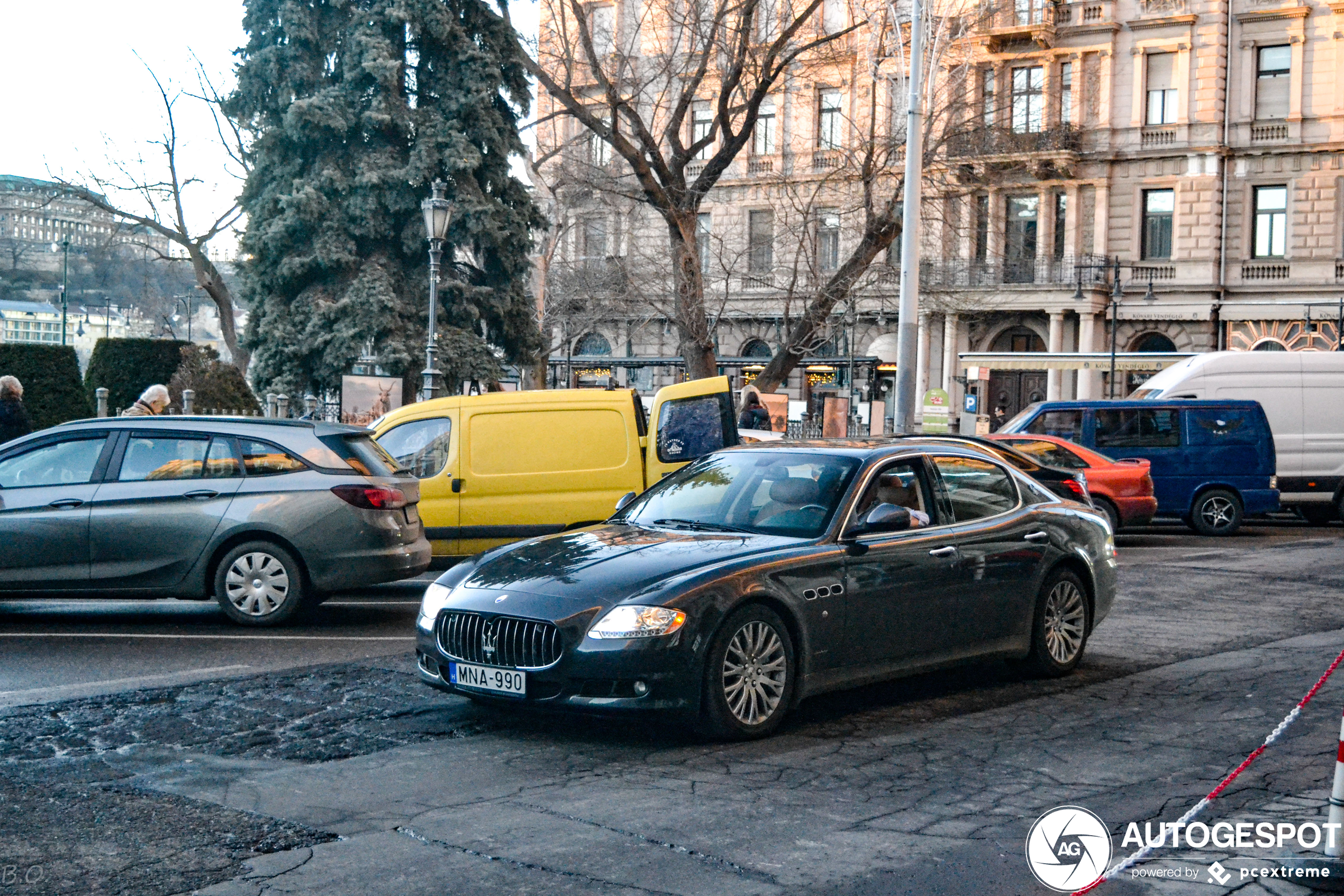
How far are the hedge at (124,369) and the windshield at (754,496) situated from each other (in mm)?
22564

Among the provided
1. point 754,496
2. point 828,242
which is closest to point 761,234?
point 828,242

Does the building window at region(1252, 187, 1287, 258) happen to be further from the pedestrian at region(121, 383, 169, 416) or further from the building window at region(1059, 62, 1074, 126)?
the pedestrian at region(121, 383, 169, 416)

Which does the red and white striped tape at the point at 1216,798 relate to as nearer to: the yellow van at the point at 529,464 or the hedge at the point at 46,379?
the yellow van at the point at 529,464

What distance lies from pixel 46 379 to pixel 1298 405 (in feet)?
69.4

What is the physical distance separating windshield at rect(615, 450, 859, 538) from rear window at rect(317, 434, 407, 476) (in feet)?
10.7

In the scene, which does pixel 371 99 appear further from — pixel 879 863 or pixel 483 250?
pixel 879 863

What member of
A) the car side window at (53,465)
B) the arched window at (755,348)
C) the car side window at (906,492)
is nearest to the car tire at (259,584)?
the car side window at (53,465)

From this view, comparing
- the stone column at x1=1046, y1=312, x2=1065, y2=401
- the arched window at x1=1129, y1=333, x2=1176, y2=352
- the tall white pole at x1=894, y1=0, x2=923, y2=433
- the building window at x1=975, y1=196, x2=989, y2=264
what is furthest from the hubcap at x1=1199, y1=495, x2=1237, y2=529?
the arched window at x1=1129, y1=333, x2=1176, y2=352

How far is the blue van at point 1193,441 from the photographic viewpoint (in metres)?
21.2

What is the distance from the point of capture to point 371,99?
2855 centimetres

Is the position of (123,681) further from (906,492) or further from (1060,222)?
(1060,222)

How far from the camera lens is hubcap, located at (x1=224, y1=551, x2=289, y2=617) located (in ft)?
34.6

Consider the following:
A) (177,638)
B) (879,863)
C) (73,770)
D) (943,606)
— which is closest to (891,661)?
(943,606)

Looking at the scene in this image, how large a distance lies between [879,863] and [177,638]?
6595 mm
